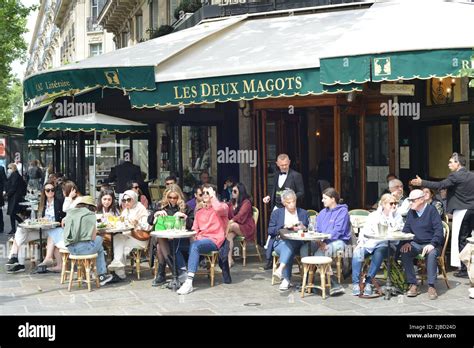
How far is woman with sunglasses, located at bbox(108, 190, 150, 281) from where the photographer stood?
977cm

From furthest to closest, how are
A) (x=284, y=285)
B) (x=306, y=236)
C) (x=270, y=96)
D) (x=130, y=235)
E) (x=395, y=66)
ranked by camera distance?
(x=130, y=235) → (x=270, y=96) → (x=284, y=285) → (x=306, y=236) → (x=395, y=66)

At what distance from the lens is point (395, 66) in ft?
27.7

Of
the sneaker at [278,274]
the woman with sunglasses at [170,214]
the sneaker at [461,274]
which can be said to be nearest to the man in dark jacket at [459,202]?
the sneaker at [461,274]

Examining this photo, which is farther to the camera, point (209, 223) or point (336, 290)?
point (209, 223)

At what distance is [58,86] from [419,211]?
585 centimetres

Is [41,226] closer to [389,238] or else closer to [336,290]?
[336,290]

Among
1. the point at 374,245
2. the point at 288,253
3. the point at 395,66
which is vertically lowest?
the point at 288,253

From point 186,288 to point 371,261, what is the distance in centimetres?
242

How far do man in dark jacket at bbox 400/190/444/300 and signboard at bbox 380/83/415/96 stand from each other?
10.8 feet

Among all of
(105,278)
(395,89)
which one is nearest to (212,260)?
(105,278)

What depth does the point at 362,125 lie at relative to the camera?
1206cm
